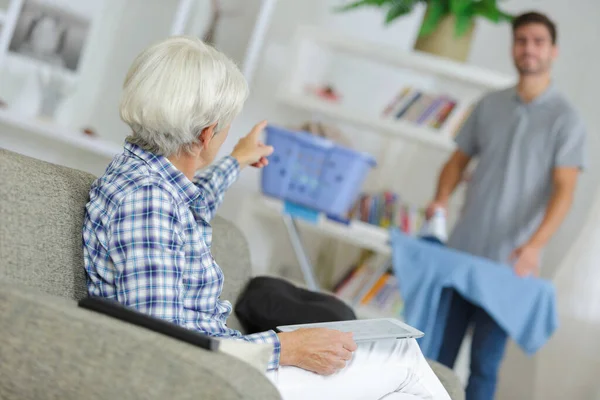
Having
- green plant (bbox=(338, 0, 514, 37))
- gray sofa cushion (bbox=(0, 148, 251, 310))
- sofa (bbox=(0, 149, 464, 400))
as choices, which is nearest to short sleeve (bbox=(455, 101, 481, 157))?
green plant (bbox=(338, 0, 514, 37))

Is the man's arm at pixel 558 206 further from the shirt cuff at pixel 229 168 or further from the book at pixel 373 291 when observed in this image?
the shirt cuff at pixel 229 168

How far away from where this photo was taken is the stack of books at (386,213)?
4.01 m

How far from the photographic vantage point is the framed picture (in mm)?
3873

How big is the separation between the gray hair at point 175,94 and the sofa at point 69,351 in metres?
0.25

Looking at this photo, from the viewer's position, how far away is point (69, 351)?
1.33m

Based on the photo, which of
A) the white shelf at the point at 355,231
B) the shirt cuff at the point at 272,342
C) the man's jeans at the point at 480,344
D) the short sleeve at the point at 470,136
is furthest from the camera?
the white shelf at the point at 355,231

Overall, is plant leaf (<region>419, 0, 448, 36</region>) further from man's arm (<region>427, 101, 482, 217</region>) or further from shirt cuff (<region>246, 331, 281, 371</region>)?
shirt cuff (<region>246, 331, 281, 371</region>)

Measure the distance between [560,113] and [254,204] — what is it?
1.53 m

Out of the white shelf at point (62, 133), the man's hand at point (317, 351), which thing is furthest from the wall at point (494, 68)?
the man's hand at point (317, 351)

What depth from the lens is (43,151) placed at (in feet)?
13.7

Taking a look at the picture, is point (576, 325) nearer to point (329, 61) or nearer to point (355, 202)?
point (355, 202)

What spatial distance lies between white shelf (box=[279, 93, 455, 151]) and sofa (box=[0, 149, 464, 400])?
2.57m

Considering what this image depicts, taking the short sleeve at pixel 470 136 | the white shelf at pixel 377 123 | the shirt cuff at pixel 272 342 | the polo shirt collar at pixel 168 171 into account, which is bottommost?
the shirt cuff at pixel 272 342

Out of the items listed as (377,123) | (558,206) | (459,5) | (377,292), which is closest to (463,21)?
(459,5)
